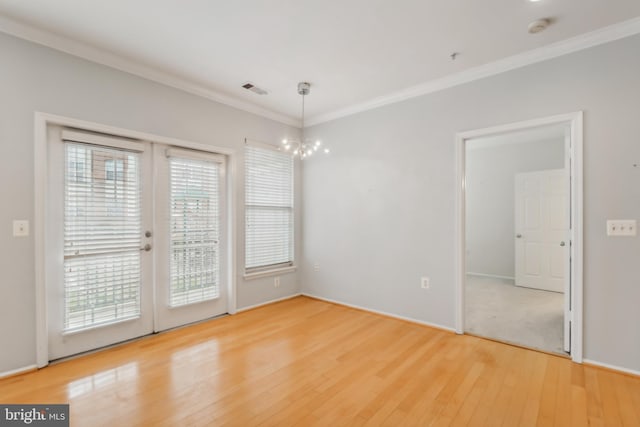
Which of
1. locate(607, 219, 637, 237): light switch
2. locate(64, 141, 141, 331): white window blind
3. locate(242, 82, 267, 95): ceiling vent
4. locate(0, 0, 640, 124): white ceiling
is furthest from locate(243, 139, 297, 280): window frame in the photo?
locate(607, 219, 637, 237): light switch

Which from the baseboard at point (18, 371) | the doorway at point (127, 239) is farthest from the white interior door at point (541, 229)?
the baseboard at point (18, 371)

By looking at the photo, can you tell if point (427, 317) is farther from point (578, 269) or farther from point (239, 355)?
point (239, 355)

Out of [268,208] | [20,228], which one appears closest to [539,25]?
[268,208]

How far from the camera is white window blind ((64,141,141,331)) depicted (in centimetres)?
278

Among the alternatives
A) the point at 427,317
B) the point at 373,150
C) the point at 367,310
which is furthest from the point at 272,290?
the point at 373,150

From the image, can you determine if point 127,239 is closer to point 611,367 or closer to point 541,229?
point 611,367

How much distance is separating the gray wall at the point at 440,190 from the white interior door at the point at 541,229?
10.3ft

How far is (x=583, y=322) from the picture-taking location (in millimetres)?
2650

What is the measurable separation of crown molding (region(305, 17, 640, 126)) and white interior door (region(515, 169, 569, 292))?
10.8 feet

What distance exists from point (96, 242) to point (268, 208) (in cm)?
214

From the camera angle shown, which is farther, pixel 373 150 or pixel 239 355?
pixel 373 150

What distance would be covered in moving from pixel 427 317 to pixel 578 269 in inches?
61.3

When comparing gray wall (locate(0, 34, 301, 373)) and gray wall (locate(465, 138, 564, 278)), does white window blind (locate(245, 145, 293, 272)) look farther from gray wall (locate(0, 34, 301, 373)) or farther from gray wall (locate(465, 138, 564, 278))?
gray wall (locate(465, 138, 564, 278))

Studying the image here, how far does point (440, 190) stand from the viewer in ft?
11.5
